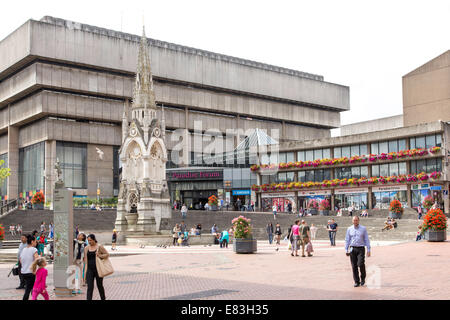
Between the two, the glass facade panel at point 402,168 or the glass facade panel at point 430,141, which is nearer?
the glass facade panel at point 430,141

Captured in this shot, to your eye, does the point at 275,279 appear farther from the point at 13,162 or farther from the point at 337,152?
the point at 13,162

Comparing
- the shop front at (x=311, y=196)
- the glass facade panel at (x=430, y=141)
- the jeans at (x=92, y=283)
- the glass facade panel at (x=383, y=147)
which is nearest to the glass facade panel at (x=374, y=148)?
the glass facade panel at (x=383, y=147)

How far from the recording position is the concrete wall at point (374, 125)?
103750mm

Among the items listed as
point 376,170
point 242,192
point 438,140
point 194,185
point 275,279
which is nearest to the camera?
point 275,279

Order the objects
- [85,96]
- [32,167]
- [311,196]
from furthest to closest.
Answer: [85,96] < [32,167] < [311,196]

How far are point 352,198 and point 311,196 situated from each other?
5.46 metres

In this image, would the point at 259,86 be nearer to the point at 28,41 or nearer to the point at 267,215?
the point at 28,41

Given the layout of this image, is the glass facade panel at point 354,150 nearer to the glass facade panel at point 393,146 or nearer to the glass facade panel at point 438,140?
the glass facade panel at point 393,146

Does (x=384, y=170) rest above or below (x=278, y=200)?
above

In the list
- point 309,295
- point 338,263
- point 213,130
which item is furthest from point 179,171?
point 309,295

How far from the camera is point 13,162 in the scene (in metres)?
82.4

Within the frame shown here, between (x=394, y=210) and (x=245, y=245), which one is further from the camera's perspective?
(x=394, y=210)

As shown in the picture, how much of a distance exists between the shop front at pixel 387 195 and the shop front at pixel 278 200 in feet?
34.5

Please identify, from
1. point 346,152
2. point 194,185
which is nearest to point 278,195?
point 346,152
